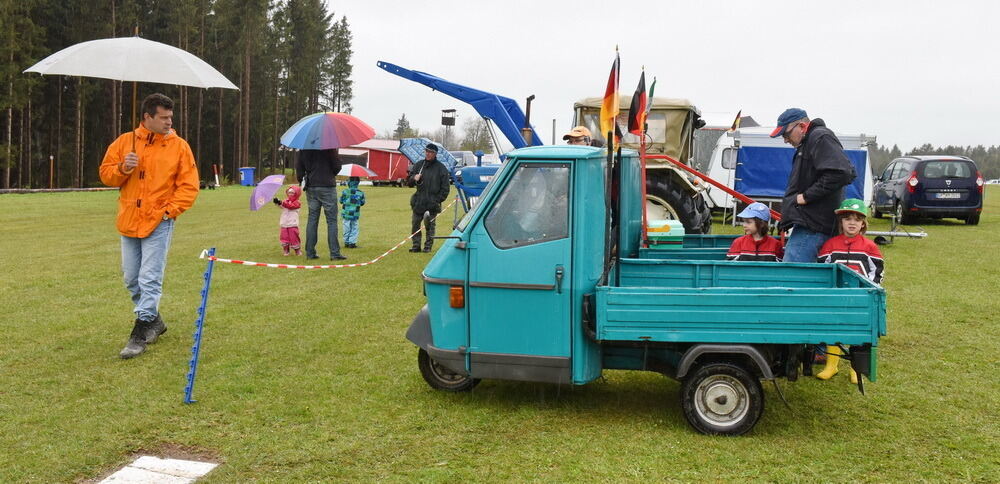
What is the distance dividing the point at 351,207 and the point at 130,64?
7.41 m

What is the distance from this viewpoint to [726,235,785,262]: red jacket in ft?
21.5

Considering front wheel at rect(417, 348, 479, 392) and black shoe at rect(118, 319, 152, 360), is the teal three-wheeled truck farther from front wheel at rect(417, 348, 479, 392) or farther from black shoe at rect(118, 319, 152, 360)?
black shoe at rect(118, 319, 152, 360)

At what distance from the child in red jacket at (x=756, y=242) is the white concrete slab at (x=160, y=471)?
419cm

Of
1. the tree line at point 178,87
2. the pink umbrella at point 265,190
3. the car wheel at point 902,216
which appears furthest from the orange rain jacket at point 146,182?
the tree line at point 178,87

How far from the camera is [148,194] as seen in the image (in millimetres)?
6652

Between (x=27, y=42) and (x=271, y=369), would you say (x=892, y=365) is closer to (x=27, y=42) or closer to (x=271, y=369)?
(x=271, y=369)

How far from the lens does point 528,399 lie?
5664 mm

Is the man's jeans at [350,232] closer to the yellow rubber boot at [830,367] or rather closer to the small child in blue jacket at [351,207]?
the small child in blue jacket at [351,207]

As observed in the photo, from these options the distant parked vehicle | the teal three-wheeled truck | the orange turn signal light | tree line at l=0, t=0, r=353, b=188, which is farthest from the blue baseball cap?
tree line at l=0, t=0, r=353, b=188

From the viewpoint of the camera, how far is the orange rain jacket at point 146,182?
661 centimetres

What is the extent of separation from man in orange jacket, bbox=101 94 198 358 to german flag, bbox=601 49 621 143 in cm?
355

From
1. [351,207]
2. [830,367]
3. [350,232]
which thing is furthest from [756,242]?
[350,232]

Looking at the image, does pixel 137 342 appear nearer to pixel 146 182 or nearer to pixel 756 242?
pixel 146 182

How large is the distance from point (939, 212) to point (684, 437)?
62.8 feet
